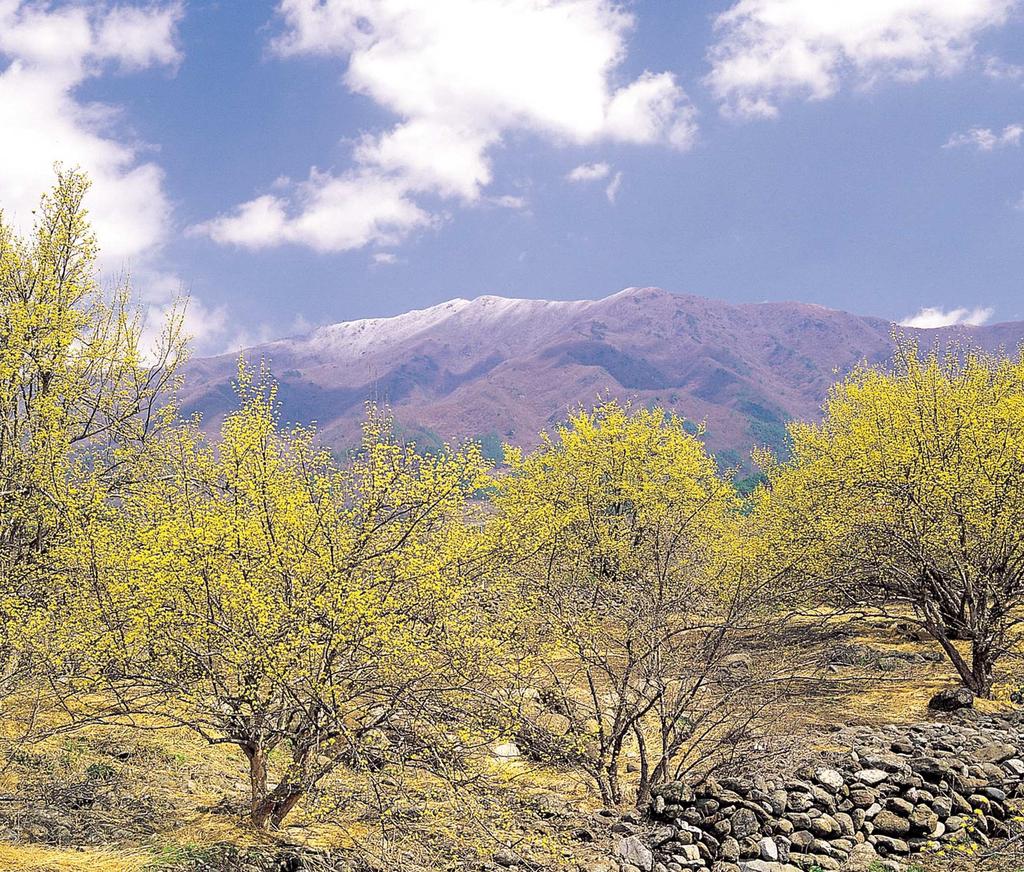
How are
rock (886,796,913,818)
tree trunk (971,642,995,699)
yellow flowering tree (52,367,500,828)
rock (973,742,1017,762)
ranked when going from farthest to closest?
1. tree trunk (971,642,995,699)
2. rock (973,742,1017,762)
3. rock (886,796,913,818)
4. yellow flowering tree (52,367,500,828)

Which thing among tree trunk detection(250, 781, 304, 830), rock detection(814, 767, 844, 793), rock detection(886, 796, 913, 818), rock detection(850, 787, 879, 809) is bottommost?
rock detection(886, 796, 913, 818)

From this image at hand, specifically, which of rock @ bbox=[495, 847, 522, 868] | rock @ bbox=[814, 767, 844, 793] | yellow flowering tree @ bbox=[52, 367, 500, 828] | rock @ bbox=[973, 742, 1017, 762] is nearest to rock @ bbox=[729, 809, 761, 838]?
rock @ bbox=[814, 767, 844, 793]

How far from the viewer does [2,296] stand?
11.2m

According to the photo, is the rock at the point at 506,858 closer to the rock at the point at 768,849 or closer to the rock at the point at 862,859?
the rock at the point at 768,849

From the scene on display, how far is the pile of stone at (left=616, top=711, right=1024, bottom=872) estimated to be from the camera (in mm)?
8445

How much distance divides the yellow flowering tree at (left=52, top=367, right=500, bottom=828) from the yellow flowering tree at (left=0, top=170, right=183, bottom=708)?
2.35 m

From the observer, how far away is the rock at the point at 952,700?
41.6 ft

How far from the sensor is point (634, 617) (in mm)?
10031

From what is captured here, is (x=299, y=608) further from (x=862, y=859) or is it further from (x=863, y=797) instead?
(x=863, y=797)

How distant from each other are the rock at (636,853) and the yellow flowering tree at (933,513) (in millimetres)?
7724

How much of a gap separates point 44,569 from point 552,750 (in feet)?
26.4

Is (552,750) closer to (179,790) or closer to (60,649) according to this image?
(179,790)

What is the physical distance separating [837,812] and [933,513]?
671 cm

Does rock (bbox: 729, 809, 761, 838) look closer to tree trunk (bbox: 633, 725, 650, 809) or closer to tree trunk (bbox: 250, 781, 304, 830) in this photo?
tree trunk (bbox: 633, 725, 650, 809)
